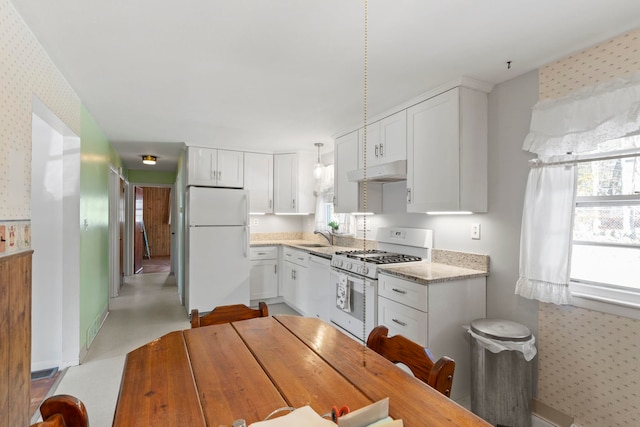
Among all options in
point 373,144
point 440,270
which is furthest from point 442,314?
point 373,144

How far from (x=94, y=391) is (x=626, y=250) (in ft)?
11.8

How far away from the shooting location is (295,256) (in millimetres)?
4355

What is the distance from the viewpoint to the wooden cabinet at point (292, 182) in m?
4.93

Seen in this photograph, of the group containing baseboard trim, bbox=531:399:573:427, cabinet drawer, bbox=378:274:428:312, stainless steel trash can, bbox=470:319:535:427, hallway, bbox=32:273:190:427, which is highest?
cabinet drawer, bbox=378:274:428:312

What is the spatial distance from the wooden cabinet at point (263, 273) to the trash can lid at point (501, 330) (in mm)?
3086

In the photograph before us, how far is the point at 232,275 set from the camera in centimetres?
425

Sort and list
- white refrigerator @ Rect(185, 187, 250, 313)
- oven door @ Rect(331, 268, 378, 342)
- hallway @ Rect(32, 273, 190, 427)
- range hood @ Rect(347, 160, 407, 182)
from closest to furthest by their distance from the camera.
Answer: hallway @ Rect(32, 273, 190, 427), oven door @ Rect(331, 268, 378, 342), range hood @ Rect(347, 160, 407, 182), white refrigerator @ Rect(185, 187, 250, 313)

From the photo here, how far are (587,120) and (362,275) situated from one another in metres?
1.86

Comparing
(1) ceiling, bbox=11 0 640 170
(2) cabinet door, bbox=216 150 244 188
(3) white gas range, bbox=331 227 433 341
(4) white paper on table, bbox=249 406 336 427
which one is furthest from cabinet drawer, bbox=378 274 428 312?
(2) cabinet door, bbox=216 150 244 188

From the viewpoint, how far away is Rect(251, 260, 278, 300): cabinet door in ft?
15.0

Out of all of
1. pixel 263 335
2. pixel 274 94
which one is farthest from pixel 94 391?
pixel 274 94

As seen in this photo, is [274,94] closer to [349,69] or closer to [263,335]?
[349,69]

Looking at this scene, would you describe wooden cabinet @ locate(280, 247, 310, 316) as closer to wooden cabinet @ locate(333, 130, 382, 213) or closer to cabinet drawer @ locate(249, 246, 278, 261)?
cabinet drawer @ locate(249, 246, 278, 261)

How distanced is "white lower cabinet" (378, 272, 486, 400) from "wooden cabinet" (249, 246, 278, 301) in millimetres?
2519
